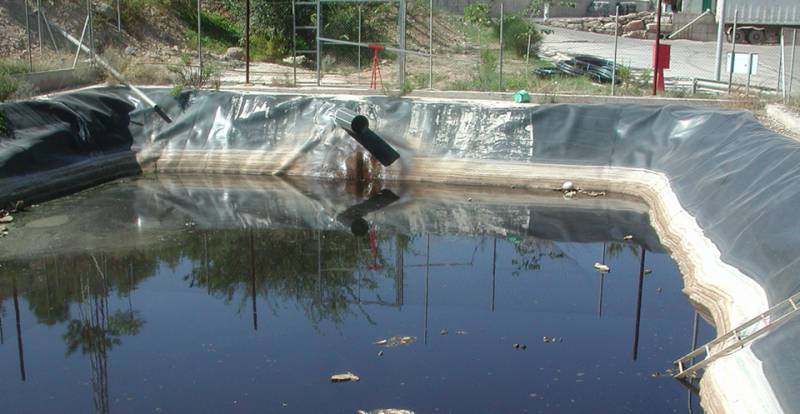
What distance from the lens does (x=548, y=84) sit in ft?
61.4

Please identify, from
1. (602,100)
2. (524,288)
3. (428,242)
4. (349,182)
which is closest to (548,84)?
(602,100)

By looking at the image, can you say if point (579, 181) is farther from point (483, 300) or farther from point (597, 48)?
point (597, 48)

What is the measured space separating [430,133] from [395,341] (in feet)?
26.6

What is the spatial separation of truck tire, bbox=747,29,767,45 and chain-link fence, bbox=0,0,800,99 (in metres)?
2.91

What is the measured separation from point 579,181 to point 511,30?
11.2m

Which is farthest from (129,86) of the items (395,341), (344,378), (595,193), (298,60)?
(344,378)

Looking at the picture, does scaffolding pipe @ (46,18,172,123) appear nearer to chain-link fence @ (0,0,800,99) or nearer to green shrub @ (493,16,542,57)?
chain-link fence @ (0,0,800,99)

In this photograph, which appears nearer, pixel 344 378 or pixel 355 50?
pixel 344 378

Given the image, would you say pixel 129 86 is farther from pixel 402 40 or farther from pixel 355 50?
pixel 355 50

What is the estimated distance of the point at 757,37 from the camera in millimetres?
Result: 39031

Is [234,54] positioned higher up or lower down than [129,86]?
higher up

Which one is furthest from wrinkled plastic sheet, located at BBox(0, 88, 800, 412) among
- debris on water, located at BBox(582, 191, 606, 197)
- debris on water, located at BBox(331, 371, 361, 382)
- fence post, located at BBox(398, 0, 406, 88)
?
debris on water, located at BBox(331, 371, 361, 382)

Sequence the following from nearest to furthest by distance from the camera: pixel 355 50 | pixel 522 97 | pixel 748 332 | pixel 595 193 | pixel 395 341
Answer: pixel 748 332, pixel 395 341, pixel 595 193, pixel 522 97, pixel 355 50

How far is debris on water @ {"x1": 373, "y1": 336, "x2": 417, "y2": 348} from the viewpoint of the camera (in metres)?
8.93
